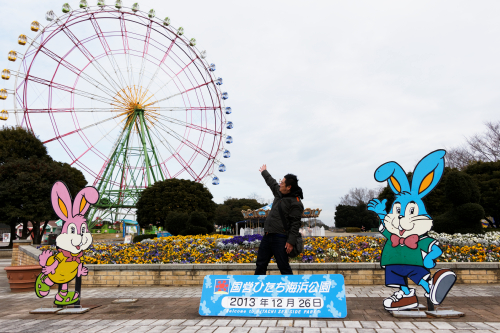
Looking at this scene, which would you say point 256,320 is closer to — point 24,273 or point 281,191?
point 281,191

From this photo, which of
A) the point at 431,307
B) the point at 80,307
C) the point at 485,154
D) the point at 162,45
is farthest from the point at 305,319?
the point at 485,154

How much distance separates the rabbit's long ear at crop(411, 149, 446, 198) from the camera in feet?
15.5

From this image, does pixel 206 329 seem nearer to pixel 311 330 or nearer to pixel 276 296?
pixel 276 296

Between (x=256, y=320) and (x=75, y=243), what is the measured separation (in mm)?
3172

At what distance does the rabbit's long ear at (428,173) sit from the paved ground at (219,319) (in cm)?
162

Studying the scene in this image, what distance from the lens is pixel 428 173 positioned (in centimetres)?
480

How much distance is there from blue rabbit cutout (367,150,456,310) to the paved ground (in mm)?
387

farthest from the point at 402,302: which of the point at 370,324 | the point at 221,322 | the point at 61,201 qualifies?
the point at 61,201

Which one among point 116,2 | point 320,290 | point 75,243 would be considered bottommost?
point 320,290

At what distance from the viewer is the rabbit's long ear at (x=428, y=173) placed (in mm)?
4730

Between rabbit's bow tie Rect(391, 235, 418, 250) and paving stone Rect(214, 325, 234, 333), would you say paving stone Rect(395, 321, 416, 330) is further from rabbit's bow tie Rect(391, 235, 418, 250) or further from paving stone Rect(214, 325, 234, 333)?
paving stone Rect(214, 325, 234, 333)

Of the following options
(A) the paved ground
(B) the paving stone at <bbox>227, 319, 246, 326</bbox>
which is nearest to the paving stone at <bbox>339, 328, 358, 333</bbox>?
(A) the paved ground

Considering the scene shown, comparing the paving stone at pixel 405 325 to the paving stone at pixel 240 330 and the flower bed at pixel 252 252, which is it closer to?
the paving stone at pixel 240 330

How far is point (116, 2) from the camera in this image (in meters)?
24.7
